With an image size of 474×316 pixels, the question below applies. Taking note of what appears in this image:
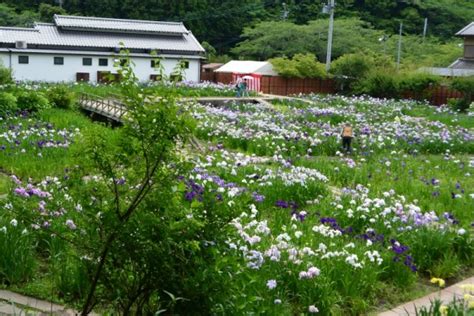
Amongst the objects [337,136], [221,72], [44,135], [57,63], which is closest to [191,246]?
[44,135]

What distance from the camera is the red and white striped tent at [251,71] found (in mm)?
36656

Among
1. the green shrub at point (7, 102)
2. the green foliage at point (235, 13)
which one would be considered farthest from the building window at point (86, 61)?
the green shrub at point (7, 102)

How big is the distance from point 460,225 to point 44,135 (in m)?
8.77

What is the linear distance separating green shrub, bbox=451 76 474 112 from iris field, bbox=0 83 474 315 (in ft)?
53.7

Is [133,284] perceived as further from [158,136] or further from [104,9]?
[104,9]

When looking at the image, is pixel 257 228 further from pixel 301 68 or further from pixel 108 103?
pixel 301 68

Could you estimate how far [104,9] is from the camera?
55406mm

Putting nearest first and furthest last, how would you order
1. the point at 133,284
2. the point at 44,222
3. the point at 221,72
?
1. the point at 133,284
2. the point at 44,222
3. the point at 221,72

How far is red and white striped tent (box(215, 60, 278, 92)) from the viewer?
36656mm

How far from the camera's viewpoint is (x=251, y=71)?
38.3 meters

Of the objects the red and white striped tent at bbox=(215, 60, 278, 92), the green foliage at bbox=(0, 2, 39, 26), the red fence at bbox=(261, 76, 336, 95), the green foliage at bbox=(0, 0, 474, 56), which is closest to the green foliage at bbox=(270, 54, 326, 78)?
the red fence at bbox=(261, 76, 336, 95)

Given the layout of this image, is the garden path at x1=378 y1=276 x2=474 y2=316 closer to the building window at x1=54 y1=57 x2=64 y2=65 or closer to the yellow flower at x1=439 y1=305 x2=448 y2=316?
the yellow flower at x1=439 y1=305 x2=448 y2=316

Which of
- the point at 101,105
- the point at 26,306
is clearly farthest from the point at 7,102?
the point at 26,306

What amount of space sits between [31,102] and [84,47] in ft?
74.7
